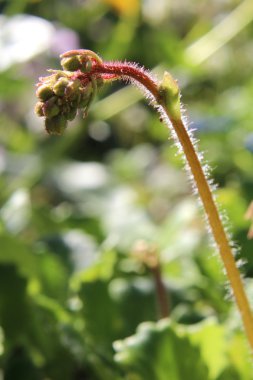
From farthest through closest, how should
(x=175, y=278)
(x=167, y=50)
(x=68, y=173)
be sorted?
1. (x=68, y=173)
2. (x=167, y=50)
3. (x=175, y=278)

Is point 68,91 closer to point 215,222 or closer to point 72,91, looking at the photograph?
point 72,91

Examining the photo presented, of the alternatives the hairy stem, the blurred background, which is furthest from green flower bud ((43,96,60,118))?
the hairy stem

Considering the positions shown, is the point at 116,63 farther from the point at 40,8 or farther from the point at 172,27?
the point at 172,27

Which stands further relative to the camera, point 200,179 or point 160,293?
point 160,293

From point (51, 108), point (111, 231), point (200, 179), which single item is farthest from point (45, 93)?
point (111, 231)

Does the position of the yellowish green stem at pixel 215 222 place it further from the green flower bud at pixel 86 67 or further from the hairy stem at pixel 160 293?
the hairy stem at pixel 160 293

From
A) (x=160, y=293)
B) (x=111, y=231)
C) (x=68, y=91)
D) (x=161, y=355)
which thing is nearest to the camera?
(x=68, y=91)

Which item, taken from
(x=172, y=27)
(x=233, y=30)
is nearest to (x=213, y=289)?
(x=233, y=30)
